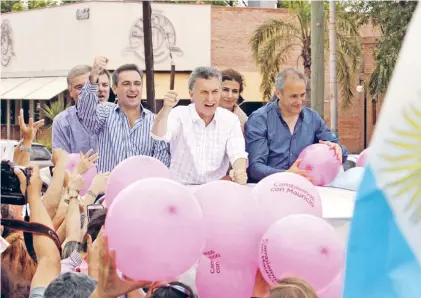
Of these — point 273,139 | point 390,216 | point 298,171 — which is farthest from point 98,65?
point 390,216

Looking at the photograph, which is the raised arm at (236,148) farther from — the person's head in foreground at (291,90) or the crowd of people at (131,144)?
the person's head in foreground at (291,90)

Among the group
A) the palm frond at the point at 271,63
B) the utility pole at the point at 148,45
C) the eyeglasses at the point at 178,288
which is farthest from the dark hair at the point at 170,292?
the palm frond at the point at 271,63

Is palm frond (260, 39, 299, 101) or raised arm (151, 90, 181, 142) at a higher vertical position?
raised arm (151, 90, 181, 142)

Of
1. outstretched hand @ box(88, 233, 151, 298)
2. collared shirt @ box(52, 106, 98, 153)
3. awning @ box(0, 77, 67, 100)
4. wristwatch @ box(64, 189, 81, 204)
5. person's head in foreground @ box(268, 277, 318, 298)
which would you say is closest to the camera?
person's head in foreground @ box(268, 277, 318, 298)

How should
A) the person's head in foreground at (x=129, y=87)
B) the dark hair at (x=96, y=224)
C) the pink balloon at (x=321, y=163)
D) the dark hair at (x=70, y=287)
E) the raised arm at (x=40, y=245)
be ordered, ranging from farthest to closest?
the person's head in foreground at (x=129, y=87) → the pink balloon at (x=321, y=163) → the dark hair at (x=96, y=224) → the raised arm at (x=40, y=245) → the dark hair at (x=70, y=287)

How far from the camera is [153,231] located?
122 inches

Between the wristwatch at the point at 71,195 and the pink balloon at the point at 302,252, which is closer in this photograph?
the pink balloon at the point at 302,252

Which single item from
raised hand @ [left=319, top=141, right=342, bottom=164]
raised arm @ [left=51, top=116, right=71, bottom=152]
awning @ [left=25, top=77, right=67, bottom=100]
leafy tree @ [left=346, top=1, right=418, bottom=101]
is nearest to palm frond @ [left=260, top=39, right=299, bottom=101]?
leafy tree @ [left=346, top=1, right=418, bottom=101]

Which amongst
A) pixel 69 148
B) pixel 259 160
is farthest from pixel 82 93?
pixel 259 160

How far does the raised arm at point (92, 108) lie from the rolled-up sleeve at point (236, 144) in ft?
2.76

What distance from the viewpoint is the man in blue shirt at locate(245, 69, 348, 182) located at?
536cm

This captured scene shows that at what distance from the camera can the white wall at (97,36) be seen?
30.7m

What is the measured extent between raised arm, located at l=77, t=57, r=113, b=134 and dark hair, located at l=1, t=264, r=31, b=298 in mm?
1882

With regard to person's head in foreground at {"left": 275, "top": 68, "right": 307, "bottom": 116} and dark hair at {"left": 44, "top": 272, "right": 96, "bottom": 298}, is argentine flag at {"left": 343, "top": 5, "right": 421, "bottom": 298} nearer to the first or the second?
dark hair at {"left": 44, "top": 272, "right": 96, "bottom": 298}
